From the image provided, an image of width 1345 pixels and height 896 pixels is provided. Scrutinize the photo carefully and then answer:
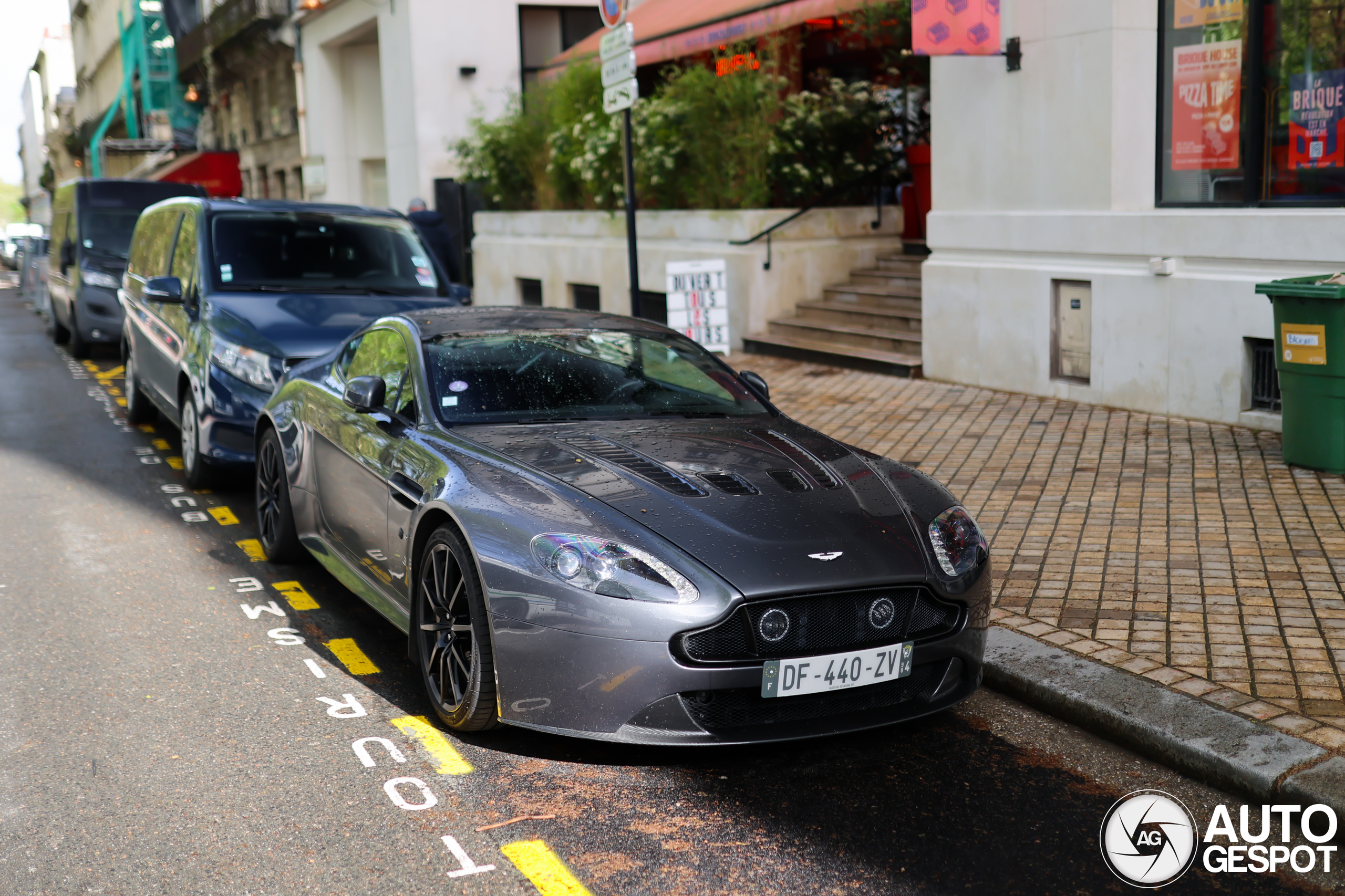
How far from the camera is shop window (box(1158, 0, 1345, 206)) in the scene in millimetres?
9242

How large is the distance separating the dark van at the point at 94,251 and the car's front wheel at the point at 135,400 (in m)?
5.57

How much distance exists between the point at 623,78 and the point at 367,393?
466 cm

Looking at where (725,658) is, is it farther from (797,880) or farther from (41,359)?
(41,359)

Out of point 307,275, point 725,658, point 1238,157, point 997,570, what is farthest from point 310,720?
point 1238,157

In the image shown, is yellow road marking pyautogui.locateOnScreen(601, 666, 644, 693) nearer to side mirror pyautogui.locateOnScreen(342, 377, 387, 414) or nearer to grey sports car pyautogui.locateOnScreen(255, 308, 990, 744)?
grey sports car pyautogui.locateOnScreen(255, 308, 990, 744)

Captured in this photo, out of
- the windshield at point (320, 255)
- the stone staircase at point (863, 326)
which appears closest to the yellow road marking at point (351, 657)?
the windshield at point (320, 255)

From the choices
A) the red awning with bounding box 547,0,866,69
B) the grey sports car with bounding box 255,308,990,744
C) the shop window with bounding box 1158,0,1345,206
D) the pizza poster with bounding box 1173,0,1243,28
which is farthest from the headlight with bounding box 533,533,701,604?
the red awning with bounding box 547,0,866,69

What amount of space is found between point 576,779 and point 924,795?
1064 mm

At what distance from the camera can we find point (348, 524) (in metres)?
5.58

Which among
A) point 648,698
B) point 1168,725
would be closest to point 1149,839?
point 1168,725

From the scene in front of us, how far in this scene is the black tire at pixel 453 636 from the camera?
14.0 feet

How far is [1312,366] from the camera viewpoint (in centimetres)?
774

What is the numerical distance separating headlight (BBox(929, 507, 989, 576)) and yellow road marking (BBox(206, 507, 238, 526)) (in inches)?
186

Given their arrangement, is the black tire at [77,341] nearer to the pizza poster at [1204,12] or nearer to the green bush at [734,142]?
the green bush at [734,142]
